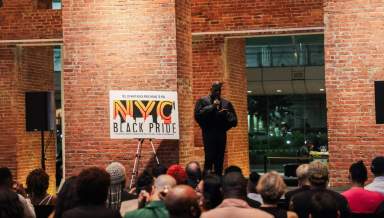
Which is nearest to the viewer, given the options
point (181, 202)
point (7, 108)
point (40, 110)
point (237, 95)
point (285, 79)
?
point (181, 202)

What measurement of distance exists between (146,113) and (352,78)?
339cm

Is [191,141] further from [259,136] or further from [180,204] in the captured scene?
[259,136]

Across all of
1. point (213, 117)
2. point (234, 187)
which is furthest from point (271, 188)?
point (213, 117)

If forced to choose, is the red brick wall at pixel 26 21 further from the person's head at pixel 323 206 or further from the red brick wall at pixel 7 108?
the person's head at pixel 323 206

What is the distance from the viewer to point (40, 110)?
14992mm

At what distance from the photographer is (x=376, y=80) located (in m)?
12.3

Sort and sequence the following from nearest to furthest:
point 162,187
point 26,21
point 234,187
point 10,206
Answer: point 234,187
point 162,187
point 10,206
point 26,21

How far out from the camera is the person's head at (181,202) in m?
4.68

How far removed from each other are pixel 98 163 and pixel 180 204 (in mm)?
8369

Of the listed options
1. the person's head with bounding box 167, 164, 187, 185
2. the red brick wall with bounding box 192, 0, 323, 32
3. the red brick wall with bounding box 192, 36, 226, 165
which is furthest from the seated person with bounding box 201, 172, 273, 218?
the red brick wall with bounding box 192, 36, 226, 165

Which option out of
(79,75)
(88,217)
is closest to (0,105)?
(79,75)

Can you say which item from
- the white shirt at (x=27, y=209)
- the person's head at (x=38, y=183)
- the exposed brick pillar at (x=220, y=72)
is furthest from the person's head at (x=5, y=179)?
the exposed brick pillar at (x=220, y=72)

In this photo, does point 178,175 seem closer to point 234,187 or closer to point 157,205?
point 157,205

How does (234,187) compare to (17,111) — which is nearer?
(234,187)
